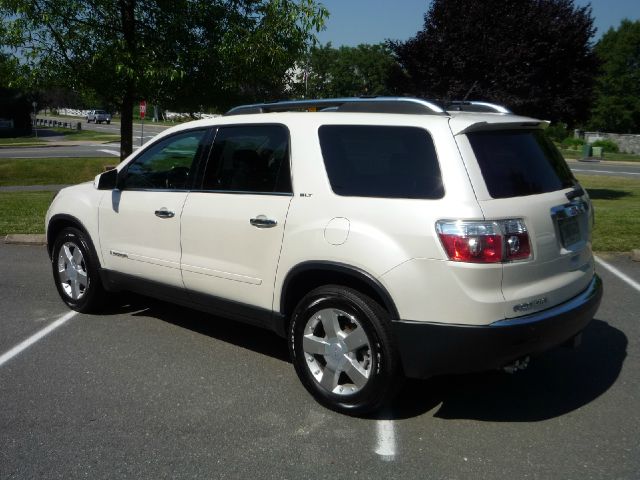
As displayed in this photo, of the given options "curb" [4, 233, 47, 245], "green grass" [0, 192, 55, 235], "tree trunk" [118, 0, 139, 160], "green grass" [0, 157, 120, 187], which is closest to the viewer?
"curb" [4, 233, 47, 245]

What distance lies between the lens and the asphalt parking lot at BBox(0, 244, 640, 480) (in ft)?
10.9

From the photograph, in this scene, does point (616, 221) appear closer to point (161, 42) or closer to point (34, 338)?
point (161, 42)

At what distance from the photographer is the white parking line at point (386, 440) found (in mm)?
3428

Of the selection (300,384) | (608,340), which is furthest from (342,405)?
(608,340)

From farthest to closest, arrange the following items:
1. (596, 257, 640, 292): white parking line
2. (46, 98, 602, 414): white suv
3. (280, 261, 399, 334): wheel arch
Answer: (596, 257, 640, 292): white parking line → (280, 261, 399, 334): wheel arch → (46, 98, 602, 414): white suv

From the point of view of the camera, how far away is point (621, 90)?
2576 inches

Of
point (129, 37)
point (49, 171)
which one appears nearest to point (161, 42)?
point (129, 37)

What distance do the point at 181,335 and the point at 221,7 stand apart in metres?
6.33

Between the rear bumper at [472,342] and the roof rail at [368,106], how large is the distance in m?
1.24

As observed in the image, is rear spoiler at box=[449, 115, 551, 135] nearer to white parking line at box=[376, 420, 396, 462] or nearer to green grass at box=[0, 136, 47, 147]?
white parking line at box=[376, 420, 396, 462]

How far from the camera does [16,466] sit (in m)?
3.29

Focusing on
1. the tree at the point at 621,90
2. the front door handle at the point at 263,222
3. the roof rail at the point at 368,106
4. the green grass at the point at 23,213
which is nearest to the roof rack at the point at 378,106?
the roof rail at the point at 368,106

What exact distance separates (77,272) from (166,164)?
1502 mm

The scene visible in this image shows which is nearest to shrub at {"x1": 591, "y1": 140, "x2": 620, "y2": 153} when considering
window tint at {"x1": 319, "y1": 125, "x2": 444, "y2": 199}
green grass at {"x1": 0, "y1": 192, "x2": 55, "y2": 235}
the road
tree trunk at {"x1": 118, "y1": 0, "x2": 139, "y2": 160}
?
the road
